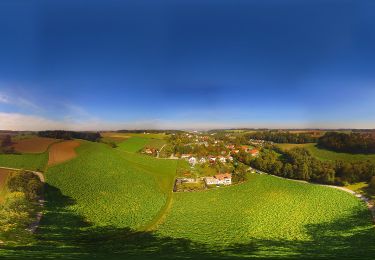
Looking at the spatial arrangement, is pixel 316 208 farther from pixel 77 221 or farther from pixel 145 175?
pixel 77 221

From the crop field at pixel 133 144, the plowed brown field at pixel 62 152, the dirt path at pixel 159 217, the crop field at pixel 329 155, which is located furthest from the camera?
the crop field at pixel 329 155

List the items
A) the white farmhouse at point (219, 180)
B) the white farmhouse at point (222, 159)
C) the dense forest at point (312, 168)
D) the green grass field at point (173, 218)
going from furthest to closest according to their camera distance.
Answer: the white farmhouse at point (222, 159)
the dense forest at point (312, 168)
the white farmhouse at point (219, 180)
the green grass field at point (173, 218)

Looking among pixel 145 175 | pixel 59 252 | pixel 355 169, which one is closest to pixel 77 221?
pixel 59 252

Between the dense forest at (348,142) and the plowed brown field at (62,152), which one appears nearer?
the plowed brown field at (62,152)

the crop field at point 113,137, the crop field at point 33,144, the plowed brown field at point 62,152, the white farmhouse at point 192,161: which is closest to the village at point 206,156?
the white farmhouse at point 192,161

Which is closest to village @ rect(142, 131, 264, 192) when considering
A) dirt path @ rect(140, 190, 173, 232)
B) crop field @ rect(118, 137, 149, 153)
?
crop field @ rect(118, 137, 149, 153)

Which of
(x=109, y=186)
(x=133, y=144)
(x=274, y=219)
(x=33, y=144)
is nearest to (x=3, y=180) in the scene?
(x=33, y=144)

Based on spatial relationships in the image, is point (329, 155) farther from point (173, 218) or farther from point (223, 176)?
point (173, 218)

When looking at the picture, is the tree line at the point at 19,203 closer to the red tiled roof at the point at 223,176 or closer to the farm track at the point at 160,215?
the farm track at the point at 160,215

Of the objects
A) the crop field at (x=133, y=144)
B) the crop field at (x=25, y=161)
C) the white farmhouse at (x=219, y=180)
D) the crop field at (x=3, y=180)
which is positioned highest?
the crop field at (x=133, y=144)
